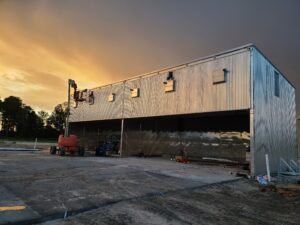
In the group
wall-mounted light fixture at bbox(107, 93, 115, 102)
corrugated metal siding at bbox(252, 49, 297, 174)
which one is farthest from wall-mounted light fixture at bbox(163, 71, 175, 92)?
wall-mounted light fixture at bbox(107, 93, 115, 102)

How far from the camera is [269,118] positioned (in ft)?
49.2

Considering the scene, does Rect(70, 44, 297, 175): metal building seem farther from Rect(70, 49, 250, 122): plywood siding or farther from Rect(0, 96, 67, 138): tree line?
Rect(0, 96, 67, 138): tree line

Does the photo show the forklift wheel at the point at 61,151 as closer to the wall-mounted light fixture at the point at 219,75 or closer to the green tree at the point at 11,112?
the wall-mounted light fixture at the point at 219,75

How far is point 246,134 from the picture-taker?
703 inches

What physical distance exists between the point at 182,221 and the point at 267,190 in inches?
211

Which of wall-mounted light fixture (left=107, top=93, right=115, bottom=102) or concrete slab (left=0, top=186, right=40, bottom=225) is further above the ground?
wall-mounted light fixture (left=107, top=93, right=115, bottom=102)

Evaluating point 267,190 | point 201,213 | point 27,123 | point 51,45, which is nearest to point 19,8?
point 51,45

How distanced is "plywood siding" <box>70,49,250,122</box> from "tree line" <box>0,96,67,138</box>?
54513 millimetres

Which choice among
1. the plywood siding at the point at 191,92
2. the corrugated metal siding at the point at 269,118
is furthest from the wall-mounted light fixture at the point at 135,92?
the corrugated metal siding at the point at 269,118

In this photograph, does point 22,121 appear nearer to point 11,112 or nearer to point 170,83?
point 11,112

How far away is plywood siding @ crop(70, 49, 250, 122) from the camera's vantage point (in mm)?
13867

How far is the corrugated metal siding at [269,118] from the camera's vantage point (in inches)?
525

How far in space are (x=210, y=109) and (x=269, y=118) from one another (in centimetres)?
328

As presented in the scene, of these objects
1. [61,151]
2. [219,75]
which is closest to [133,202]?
[219,75]
